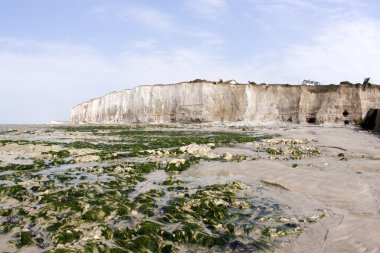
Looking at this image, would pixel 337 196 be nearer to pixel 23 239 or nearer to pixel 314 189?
pixel 314 189

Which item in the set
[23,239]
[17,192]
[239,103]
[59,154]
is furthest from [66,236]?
[239,103]

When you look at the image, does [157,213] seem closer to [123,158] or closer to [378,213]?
[378,213]

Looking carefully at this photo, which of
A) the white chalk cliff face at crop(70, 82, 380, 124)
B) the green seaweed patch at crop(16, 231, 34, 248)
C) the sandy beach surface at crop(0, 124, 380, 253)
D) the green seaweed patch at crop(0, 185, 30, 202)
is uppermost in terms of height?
the white chalk cliff face at crop(70, 82, 380, 124)

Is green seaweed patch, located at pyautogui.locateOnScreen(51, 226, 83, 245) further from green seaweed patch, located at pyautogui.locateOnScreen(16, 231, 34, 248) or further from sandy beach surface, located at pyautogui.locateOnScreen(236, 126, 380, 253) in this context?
sandy beach surface, located at pyautogui.locateOnScreen(236, 126, 380, 253)

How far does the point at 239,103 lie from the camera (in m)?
67.9

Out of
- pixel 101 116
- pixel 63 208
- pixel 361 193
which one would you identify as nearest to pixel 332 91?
pixel 101 116

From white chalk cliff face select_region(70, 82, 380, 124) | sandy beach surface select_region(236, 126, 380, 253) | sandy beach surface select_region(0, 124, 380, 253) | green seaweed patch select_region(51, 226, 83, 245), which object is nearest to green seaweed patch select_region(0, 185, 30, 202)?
sandy beach surface select_region(0, 124, 380, 253)

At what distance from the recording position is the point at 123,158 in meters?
18.2

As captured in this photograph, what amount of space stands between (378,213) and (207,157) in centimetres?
1029

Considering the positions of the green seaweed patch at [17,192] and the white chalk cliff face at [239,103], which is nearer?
the green seaweed patch at [17,192]

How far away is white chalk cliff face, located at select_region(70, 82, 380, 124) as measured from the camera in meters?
60.9

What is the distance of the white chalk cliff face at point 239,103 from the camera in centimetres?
6094

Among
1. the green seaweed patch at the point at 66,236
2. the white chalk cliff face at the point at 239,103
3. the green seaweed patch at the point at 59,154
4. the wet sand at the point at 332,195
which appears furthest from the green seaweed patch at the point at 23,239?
the white chalk cliff face at the point at 239,103

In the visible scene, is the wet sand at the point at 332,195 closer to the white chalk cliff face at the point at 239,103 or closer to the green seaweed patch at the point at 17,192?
the green seaweed patch at the point at 17,192
